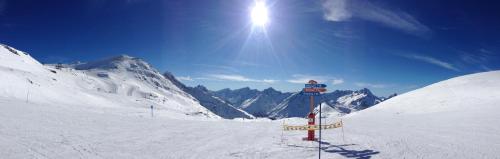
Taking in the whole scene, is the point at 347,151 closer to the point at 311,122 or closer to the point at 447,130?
the point at 311,122

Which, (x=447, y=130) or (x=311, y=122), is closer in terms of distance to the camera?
(x=311, y=122)

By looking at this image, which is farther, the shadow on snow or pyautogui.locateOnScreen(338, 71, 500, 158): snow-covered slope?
pyautogui.locateOnScreen(338, 71, 500, 158): snow-covered slope

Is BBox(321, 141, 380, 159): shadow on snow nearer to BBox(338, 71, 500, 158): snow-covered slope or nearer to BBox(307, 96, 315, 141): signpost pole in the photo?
BBox(338, 71, 500, 158): snow-covered slope

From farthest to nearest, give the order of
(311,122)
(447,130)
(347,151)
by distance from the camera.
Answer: (447,130) < (311,122) < (347,151)

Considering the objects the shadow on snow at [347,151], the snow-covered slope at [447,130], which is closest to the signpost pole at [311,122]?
the shadow on snow at [347,151]

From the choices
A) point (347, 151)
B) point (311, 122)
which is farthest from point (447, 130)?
point (347, 151)

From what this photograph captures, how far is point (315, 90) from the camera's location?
1043 inches

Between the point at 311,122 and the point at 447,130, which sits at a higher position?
the point at 311,122

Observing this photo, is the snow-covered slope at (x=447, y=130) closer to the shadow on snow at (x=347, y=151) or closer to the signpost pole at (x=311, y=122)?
the shadow on snow at (x=347, y=151)

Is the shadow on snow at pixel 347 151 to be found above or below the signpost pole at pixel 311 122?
below

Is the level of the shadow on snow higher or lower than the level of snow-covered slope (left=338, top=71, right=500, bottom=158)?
lower

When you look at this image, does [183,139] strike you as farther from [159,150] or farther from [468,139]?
[468,139]

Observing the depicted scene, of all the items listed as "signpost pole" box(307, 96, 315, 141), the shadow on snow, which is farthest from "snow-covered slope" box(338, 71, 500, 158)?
"signpost pole" box(307, 96, 315, 141)

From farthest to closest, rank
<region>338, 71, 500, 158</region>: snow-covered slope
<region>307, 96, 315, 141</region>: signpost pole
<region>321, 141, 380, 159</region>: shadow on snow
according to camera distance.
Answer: <region>307, 96, 315, 141</region>: signpost pole
<region>338, 71, 500, 158</region>: snow-covered slope
<region>321, 141, 380, 159</region>: shadow on snow
